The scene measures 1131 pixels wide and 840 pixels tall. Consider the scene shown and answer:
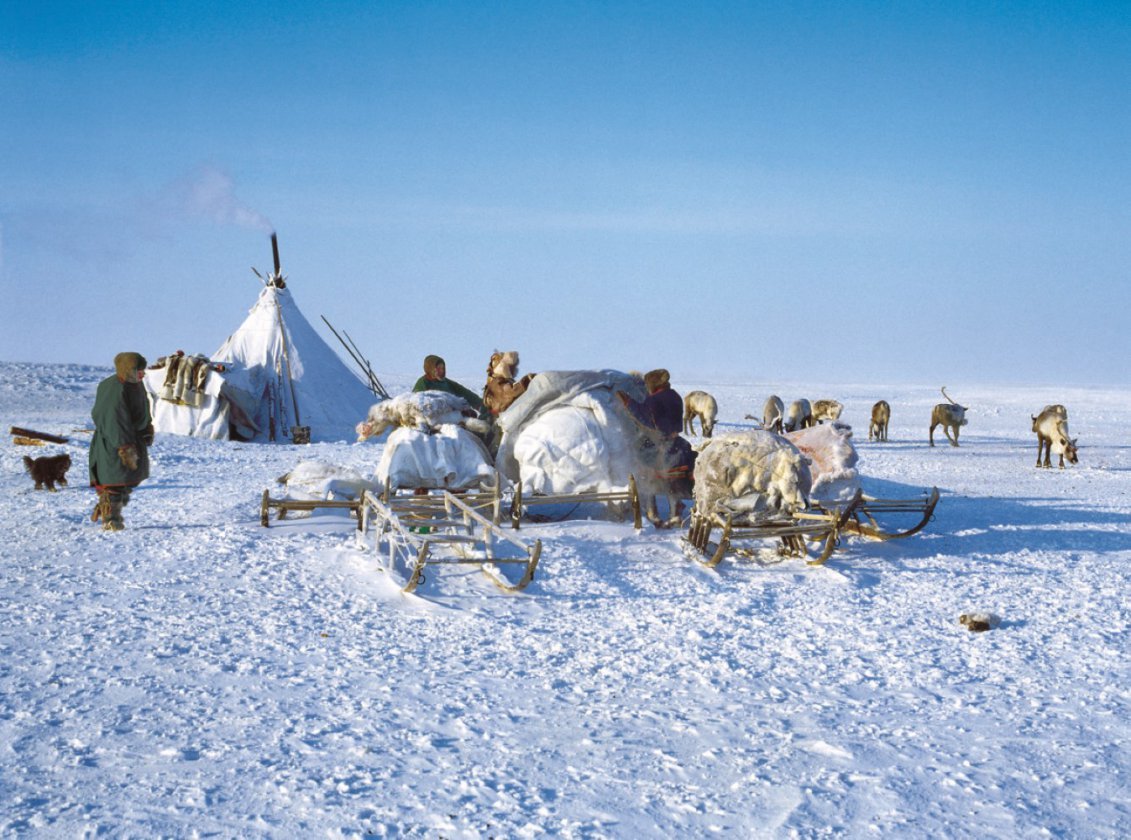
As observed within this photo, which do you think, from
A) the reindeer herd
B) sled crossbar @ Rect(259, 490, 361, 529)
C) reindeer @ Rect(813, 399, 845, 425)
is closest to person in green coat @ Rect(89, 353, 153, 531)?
sled crossbar @ Rect(259, 490, 361, 529)

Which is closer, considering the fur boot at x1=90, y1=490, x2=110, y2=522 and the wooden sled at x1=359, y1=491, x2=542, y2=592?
the wooden sled at x1=359, y1=491, x2=542, y2=592

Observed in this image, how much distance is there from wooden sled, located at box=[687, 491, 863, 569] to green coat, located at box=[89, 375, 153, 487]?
4564 millimetres

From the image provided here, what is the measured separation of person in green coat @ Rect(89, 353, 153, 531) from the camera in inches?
323

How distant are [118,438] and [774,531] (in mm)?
5212

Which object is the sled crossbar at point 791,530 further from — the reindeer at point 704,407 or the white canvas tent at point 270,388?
the reindeer at point 704,407

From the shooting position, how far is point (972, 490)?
43.1ft

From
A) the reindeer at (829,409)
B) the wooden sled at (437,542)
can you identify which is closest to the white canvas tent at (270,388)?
the reindeer at (829,409)

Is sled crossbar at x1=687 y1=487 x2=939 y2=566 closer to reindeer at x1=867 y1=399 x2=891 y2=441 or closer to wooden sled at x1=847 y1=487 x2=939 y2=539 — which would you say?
wooden sled at x1=847 y1=487 x2=939 y2=539

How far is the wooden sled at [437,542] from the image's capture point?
6332 millimetres

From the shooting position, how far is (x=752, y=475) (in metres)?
7.83

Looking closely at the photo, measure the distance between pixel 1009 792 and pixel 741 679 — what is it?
4.97ft

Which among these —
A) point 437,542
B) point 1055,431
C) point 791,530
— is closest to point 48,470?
point 437,542

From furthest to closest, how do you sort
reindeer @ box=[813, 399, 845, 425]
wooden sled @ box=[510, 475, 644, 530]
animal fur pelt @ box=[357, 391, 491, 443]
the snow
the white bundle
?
reindeer @ box=[813, 399, 845, 425], animal fur pelt @ box=[357, 391, 491, 443], wooden sled @ box=[510, 475, 644, 530], the white bundle, the snow

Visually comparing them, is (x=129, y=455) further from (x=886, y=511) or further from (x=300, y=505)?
(x=886, y=511)
